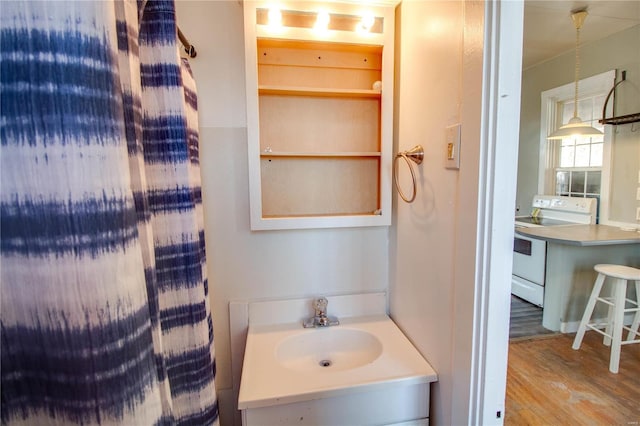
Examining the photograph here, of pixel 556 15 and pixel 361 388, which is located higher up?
pixel 556 15

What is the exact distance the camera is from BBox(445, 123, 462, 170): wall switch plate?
2.75ft

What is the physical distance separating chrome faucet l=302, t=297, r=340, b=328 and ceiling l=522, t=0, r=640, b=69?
8.23 feet

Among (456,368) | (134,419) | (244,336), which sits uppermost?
(134,419)

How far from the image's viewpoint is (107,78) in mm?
423

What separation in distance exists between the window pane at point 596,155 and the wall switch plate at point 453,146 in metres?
2.95

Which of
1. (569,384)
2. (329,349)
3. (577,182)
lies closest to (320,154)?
(329,349)

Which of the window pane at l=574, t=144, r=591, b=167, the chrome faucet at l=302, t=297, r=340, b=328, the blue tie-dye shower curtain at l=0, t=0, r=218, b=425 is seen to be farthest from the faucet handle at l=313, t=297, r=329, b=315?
the window pane at l=574, t=144, r=591, b=167

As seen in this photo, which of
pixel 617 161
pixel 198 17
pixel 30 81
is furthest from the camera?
pixel 617 161

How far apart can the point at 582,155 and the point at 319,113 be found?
3.14 m

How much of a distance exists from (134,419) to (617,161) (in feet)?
12.1

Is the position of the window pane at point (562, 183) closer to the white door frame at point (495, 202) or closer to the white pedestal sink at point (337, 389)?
the white pedestal sink at point (337, 389)

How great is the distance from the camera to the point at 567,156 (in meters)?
3.21

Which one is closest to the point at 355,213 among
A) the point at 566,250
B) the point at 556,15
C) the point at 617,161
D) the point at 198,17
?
the point at 198,17

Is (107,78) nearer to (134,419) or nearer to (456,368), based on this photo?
(134,419)
